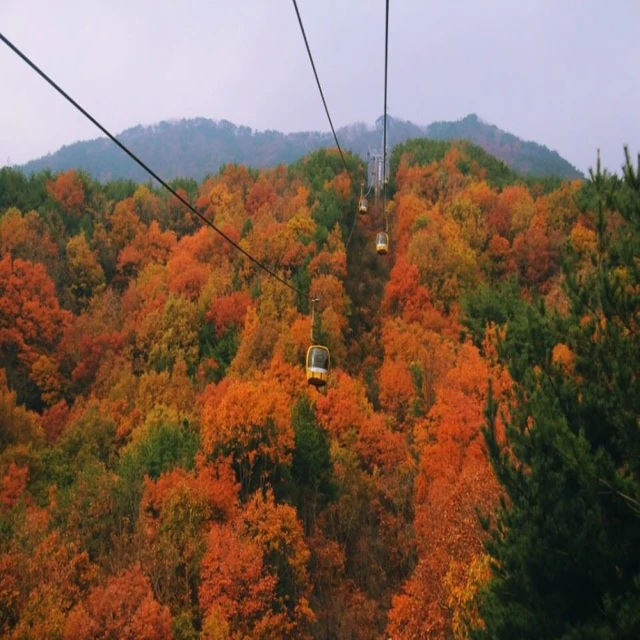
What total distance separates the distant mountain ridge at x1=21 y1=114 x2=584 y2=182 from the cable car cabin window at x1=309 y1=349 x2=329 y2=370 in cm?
11387

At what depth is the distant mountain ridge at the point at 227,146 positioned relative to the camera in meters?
137

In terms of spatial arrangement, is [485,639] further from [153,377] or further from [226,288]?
[226,288]

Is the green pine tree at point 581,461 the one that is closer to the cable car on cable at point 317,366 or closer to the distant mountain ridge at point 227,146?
the cable car on cable at point 317,366

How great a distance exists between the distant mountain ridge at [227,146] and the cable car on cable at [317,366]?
4484 inches

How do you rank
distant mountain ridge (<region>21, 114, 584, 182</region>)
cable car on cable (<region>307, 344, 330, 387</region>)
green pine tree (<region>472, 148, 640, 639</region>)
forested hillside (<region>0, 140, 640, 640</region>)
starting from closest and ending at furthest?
green pine tree (<region>472, 148, 640, 639</region>) < forested hillside (<region>0, 140, 640, 640</region>) < cable car on cable (<region>307, 344, 330, 387</region>) < distant mountain ridge (<region>21, 114, 584, 182</region>)

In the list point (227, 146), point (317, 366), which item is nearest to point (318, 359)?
point (317, 366)

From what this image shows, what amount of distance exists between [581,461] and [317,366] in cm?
637

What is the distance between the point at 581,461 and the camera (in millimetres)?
7297

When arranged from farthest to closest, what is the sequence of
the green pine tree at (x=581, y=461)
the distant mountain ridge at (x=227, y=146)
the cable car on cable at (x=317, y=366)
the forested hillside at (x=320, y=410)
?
the distant mountain ridge at (x=227, y=146) → the cable car on cable at (x=317, y=366) → the forested hillside at (x=320, y=410) → the green pine tree at (x=581, y=461)

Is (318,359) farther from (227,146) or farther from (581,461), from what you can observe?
(227,146)

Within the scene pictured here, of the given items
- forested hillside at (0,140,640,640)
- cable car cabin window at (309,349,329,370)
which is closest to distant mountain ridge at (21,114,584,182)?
forested hillside at (0,140,640,640)

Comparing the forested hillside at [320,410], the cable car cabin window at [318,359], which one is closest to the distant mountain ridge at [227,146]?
the forested hillside at [320,410]

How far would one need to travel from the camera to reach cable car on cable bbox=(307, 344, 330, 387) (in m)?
12.9

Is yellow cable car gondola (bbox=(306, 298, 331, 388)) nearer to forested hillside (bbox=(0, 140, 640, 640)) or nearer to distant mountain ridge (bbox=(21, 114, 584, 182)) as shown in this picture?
forested hillside (bbox=(0, 140, 640, 640))
